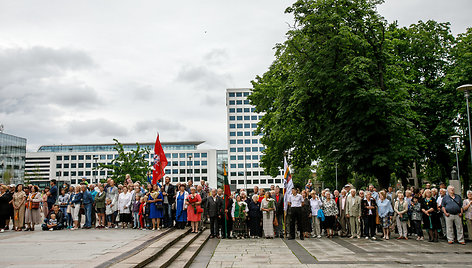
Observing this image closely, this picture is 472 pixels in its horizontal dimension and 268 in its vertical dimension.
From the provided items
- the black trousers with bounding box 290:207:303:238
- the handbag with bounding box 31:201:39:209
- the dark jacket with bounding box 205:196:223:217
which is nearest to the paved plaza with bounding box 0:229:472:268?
the black trousers with bounding box 290:207:303:238

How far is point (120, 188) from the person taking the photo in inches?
714

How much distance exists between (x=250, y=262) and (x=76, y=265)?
439 centimetres

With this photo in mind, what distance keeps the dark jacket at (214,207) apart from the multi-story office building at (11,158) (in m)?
98.2

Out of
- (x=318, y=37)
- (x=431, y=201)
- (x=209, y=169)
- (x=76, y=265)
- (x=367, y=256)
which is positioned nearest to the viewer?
(x=76, y=265)

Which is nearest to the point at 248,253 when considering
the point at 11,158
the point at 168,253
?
the point at 168,253

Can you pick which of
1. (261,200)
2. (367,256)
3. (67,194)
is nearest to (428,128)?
(261,200)

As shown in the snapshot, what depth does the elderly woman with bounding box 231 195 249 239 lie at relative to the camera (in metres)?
16.5

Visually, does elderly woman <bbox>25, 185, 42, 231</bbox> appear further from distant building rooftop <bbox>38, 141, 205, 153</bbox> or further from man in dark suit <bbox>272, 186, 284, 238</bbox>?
distant building rooftop <bbox>38, 141, 205, 153</bbox>

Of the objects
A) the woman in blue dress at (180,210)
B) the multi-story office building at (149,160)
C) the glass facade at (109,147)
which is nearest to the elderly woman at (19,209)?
Answer: the woman in blue dress at (180,210)

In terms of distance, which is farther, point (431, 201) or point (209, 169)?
point (209, 169)

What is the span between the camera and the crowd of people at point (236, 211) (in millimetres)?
15914

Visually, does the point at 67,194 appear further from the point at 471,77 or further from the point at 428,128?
the point at 471,77

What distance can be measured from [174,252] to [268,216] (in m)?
6.56

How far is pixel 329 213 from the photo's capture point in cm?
1666
